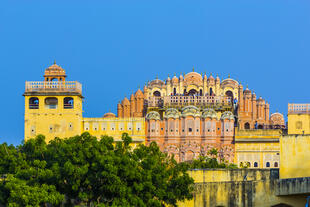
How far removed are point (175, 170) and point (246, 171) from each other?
430cm

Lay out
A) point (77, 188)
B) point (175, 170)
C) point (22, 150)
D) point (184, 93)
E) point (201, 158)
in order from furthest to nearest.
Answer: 1. point (184, 93)
2. point (201, 158)
3. point (22, 150)
4. point (175, 170)
5. point (77, 188)

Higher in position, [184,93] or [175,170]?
[184,93]

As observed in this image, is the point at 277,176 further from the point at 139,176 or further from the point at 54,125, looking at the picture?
the point at 54,125

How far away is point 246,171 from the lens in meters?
44.3

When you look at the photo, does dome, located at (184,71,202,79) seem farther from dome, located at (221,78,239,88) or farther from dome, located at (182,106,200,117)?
dome, located at (182,106,200,117)

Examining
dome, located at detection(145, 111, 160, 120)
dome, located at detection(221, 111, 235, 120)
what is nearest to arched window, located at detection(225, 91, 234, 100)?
dome, located at detection(221, 111, 235, 120)

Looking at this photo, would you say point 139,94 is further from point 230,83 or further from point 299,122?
point 299,122

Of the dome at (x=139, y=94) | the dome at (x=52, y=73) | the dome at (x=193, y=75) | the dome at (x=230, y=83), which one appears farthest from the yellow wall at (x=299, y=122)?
the dome at (x=52, y=73)

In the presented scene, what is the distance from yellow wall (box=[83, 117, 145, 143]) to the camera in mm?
69562

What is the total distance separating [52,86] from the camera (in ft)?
226

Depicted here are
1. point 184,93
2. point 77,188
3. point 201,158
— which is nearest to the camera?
point 77,188

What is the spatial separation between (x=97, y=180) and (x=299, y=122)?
94.2 feet

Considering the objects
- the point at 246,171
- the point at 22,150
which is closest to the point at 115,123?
the point at 22,150

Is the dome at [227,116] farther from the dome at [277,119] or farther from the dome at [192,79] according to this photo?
the dome at [277,119]
